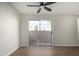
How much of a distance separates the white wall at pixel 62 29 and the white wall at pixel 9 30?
1.13ft

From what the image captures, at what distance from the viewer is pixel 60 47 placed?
14.4 ft

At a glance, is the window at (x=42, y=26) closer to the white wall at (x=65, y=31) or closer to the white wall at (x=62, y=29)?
the white wall at (x=62, y=29)

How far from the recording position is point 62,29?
4.66 metres

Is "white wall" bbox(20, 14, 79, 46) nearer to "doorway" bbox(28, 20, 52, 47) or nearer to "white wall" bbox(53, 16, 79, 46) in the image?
"white wall" bbox(53, 16, 79, 46)

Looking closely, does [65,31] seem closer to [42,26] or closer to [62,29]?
[62,29]

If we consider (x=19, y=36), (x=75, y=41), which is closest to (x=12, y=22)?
(x=19, y=36)

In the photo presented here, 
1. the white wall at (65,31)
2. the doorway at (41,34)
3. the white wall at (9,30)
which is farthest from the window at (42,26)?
the white wall at (9,30)

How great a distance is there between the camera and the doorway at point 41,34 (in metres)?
4.10

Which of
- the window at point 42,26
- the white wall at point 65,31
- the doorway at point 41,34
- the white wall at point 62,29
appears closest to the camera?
the white wall at point 62,29

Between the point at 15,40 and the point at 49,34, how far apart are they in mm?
1398

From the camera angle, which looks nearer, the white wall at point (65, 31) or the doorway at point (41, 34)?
the doorway at point (41, 34)

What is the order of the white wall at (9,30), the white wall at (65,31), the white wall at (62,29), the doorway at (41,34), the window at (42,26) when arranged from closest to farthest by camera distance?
the white wall at (9,30), the white wall at (62,29), the doorway at (41,34), the window at (42,26), the white wall at (65,31)

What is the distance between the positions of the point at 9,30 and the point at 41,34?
1.36 meters

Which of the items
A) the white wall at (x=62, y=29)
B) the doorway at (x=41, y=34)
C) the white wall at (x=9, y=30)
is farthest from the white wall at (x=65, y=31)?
the white wall at (x=9, y=30)
